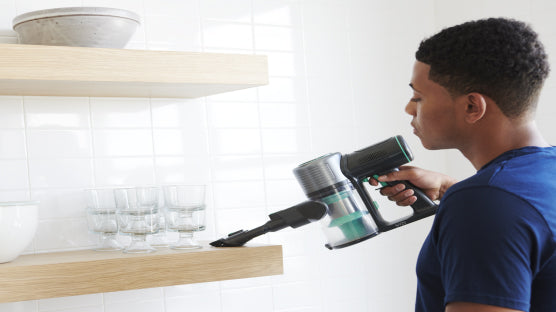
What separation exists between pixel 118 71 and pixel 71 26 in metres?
0.15

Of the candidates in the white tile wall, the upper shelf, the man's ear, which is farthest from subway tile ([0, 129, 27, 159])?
the man's ear

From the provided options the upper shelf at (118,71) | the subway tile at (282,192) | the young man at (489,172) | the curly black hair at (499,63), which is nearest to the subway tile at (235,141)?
the subway tile at (282,192)

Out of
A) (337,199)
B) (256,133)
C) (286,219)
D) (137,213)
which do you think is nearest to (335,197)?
(337,199)

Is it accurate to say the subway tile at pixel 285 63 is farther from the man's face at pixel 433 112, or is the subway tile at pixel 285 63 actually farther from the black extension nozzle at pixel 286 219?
the man's face at pixel 433 112

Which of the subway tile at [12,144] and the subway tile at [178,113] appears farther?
the subway tile at [178,113]

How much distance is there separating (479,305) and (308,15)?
140 centimetres

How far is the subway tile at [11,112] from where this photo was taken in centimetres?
171

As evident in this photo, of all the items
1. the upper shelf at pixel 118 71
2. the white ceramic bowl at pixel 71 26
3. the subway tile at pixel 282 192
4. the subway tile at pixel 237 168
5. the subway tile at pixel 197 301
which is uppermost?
the white ceramic bowl at pixel 71 26

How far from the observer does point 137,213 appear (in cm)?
163

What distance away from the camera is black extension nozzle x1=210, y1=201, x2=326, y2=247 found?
1.47 meters

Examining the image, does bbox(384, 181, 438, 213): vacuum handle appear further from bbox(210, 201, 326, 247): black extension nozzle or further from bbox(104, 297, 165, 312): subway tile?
bbox(104, 297, 165, 312): subway tile

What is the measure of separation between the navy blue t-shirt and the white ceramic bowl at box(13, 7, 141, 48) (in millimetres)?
955

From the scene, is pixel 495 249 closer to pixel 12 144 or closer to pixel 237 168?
pixel 237 168

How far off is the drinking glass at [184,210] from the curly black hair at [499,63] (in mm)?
807
